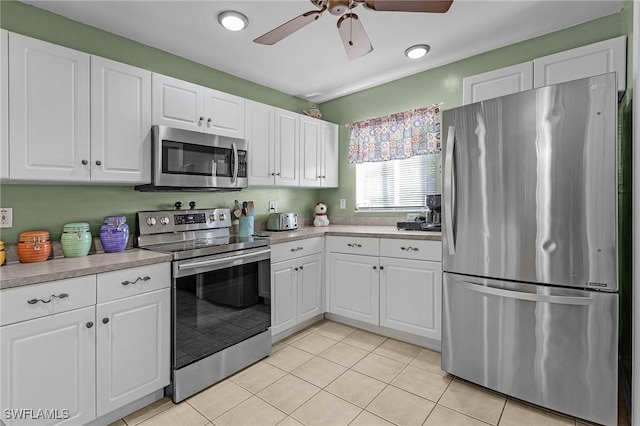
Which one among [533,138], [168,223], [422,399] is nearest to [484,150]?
[533,138]

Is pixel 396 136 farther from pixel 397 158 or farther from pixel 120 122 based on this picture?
pixel 120 122

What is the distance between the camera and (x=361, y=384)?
212 centimetres

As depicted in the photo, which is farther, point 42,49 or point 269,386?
point 269,386

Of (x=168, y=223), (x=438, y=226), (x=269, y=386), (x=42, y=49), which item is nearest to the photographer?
(x=42, y=49)

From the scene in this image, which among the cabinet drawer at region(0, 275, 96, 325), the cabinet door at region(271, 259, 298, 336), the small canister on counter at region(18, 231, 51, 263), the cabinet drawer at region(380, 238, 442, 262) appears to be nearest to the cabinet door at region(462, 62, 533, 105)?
the cabinet drawer at region(380, 238, 442, 262)

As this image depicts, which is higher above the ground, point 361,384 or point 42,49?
point 42,49

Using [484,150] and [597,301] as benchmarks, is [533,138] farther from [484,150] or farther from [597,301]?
[597,301]

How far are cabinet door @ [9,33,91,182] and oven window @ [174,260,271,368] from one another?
3.16 feet

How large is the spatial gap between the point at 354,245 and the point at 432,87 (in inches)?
67.8

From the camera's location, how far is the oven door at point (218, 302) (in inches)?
77.4

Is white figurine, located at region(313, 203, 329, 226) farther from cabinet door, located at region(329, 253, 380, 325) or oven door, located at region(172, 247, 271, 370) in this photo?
oven door, located at region(172, 247, 271, 370)

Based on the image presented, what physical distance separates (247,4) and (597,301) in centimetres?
264

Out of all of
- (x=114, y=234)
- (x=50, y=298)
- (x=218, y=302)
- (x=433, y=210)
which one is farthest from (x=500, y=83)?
(x=50, y=298)

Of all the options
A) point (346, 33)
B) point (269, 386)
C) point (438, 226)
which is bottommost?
point (269, 386)
